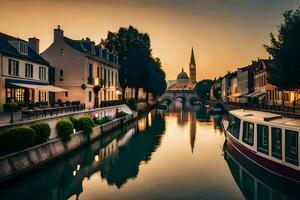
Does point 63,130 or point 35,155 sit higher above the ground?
point 63,130

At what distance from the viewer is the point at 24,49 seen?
3681 centimetres

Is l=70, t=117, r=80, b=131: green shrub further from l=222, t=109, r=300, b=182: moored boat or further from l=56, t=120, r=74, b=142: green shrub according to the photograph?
l=222, t=109, r=300, b=182: moored boat

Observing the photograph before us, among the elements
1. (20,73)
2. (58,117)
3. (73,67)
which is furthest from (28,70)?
(58,117)

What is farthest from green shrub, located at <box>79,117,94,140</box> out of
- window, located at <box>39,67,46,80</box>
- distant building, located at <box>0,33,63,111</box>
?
A: window, located at <box>39,67,46,80</box>

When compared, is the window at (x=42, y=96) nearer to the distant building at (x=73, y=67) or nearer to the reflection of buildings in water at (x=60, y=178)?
the distant building at (x=73, y=67)

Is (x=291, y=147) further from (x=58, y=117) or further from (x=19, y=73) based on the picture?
(x=19, y=73)

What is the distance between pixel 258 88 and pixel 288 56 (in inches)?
1567

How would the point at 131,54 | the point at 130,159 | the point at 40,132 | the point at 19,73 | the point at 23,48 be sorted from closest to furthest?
the point at 40,132 → the point at 130,159 → the point at 19,73 → the point at 23,48 → the point at 131,54

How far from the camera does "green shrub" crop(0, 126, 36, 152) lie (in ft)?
59.0

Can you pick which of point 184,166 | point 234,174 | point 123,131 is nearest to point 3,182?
point 184,166

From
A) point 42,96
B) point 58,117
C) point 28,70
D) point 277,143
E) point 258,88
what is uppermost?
point 28,70

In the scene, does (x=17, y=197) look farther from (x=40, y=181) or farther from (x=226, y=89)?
(x=226, y=89)

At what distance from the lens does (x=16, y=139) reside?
18.4 meters

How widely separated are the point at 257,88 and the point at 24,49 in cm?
5820
